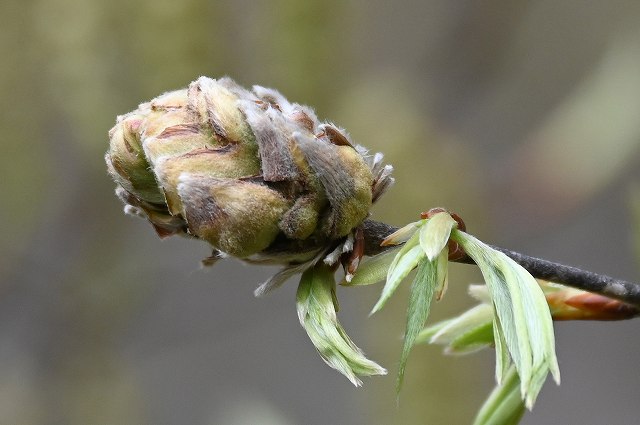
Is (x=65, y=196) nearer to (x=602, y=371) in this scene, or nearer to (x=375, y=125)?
(x=375, y=125)

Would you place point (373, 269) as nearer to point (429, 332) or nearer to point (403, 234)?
point (403, 234)

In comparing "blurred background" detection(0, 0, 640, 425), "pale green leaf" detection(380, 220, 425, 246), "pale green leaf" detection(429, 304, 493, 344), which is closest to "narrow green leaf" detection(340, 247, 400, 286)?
"pale green leaf" detection(380, 220, 425, 246)

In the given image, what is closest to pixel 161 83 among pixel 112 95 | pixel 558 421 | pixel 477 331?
pixel 112 95

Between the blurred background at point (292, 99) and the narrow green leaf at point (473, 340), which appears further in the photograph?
the blurred background at point (292, 99)

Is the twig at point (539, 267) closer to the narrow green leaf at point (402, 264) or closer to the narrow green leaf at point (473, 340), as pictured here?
the narrow green leaf at point (402, 264)

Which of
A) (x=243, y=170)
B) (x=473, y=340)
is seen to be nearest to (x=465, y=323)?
(x=473, y=340)

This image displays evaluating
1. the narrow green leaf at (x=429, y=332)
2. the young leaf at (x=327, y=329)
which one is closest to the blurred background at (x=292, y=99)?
the narrow green leaf at (x=429, y=332)

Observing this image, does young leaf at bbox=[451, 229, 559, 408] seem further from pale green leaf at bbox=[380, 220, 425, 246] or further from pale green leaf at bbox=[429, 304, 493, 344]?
pale green leaf at bbox=[429, 304, 493, 344]
